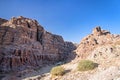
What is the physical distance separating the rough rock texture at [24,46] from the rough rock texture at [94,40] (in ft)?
41.4

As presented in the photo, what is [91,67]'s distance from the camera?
104 feet

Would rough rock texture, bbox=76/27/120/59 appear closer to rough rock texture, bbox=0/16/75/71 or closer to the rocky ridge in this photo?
the rocky ridge

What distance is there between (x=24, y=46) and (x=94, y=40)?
21962 millimetres

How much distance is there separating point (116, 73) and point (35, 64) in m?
39.8

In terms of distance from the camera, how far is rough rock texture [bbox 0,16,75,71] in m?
53.6

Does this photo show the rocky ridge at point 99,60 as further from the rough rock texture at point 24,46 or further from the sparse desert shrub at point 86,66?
the rough rock texture at point 24,46

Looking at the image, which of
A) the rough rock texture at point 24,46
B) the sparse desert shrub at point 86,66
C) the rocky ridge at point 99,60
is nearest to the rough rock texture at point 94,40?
the rocky ridge at point 99,60

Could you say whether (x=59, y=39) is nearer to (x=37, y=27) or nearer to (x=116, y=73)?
(x=37, y=27)

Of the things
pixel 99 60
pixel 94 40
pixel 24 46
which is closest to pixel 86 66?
pixel 99 60

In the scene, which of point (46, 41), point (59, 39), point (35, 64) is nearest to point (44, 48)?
point (46, 41)

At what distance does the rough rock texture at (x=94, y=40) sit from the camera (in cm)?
5977

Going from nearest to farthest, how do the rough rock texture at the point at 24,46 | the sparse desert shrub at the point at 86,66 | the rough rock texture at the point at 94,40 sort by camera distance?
the sparse desert shrub at the point at 86,66 < the rough rock texture at the point at 24,46 < the rough rock texture at the point at 94,40

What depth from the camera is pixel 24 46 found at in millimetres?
58688

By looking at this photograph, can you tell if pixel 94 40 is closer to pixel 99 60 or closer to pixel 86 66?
pixel 99 60
